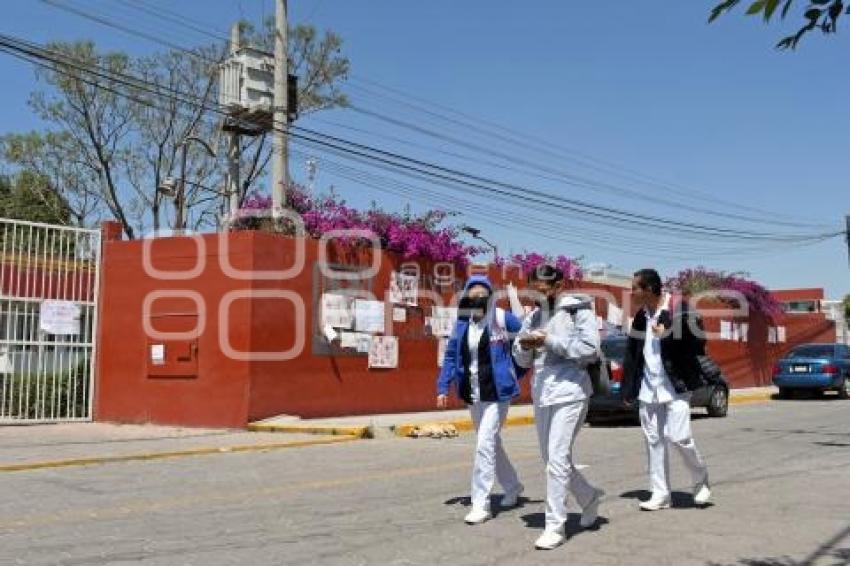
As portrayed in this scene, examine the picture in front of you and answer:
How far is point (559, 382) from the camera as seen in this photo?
6418 millimetres

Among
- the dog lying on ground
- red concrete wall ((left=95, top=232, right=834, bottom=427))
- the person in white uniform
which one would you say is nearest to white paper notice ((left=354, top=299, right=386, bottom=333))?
red concrete wall ((left=95, top=232, right=834, bottom=427))

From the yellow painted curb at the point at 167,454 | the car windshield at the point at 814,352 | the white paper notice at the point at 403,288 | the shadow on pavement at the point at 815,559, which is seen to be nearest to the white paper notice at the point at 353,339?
the white paper notice at the point at 403,288

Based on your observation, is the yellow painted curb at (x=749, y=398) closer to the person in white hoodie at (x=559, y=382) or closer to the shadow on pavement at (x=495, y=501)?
the shadow on pavement at (x=495, y=501)

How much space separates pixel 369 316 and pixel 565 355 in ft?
34.6

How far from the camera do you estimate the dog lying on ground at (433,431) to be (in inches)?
553

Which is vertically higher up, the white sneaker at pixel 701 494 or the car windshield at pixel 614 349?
the car windshield at pixel 614 349

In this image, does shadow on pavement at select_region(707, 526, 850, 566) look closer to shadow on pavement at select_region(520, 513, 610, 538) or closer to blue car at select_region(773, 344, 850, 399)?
shadow on pavement at select_region(520, 513, 610, 538)

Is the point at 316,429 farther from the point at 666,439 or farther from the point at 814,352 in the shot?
the point at 814,352

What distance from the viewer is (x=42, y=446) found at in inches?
484

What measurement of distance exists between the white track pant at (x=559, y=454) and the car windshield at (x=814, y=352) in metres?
20.0

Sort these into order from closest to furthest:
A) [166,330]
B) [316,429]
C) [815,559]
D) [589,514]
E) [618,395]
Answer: [815,559]
[589,514]
[316,429]
[618,395]
[166,330]

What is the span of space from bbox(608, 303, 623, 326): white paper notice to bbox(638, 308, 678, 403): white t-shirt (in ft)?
53.2

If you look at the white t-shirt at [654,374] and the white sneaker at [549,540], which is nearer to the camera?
the white sneaker at [549,540]

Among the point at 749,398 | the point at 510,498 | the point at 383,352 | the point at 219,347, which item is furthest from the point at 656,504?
the point at 749,398
